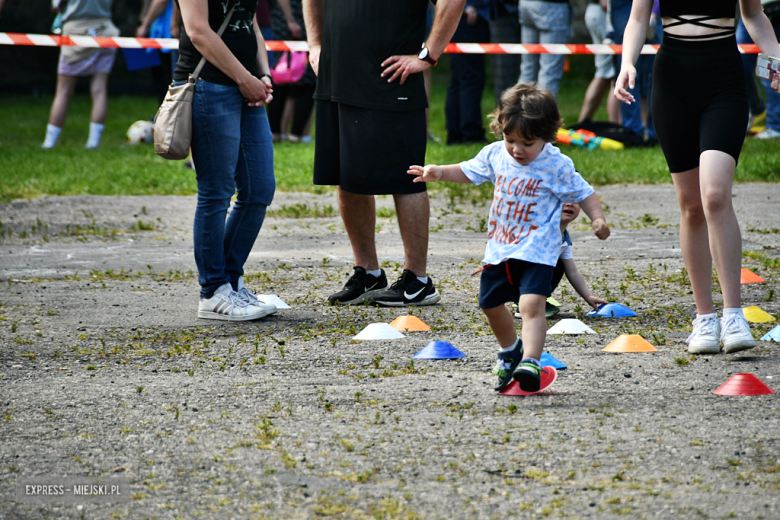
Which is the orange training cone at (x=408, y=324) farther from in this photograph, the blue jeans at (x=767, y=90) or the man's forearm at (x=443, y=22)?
the blue jeans at (x=767, y=90)

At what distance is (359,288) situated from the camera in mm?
5434

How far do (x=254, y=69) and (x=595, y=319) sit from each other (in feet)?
7.11

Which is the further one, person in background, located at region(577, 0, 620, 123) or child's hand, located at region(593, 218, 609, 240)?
person in background, located at region(577, 0, 620, 123)

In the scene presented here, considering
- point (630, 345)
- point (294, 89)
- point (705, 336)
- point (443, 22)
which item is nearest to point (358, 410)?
point (630, 345)

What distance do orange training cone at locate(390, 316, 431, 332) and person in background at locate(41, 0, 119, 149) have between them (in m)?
8.46

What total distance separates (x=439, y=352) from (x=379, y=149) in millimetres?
1562

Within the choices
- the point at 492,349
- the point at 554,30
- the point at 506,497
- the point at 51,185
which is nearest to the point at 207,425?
the point at 506,497

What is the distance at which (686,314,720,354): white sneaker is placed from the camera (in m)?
4.09

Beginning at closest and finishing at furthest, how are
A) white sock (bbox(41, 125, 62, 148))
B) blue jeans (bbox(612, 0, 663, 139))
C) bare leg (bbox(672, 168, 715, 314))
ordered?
bare leg (bbox(672, 168, 715, 314)), blue jeans (bbox(612, 0, 663, 139)), white sock (bbox(41, 125, 62, 148))

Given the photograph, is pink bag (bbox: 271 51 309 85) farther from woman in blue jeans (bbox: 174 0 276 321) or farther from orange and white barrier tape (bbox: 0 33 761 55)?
woman in blue jeans (bbox: 174 0 276 321)

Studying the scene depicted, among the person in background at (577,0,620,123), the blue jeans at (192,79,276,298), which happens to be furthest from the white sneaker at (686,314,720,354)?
the person in background at (577,0,620,123)

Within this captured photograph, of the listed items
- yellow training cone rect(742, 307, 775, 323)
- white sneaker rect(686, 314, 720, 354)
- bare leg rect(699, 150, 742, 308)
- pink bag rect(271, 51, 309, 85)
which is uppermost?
pink bag rect(271, 51, 309, 85)

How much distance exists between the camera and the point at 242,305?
16.3ft

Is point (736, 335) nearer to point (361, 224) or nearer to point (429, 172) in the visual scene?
point (429, 172)
